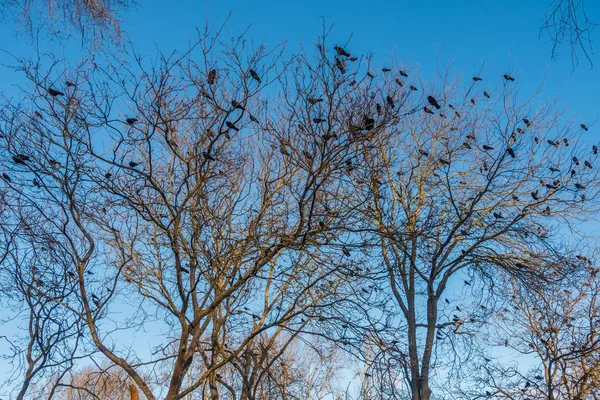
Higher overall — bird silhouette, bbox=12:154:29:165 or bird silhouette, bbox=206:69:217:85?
bird silhouette, bbox=206:69:217:85

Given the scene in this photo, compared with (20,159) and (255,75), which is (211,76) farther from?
(20,159)

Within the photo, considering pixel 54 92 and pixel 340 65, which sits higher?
pixel 340 65

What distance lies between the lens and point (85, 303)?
5.41m

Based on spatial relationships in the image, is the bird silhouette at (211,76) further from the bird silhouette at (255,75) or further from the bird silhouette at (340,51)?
the bird silhouette at (340,51)

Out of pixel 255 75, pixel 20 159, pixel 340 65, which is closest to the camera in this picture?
pixel 340 65

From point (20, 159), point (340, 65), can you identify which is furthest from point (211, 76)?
point (20, 159)

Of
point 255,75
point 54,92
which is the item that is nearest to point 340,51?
point 255,75

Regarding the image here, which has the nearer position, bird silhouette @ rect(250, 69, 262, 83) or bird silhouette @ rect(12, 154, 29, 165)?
bird silhouette @ rect(12, 154, 29, 165)

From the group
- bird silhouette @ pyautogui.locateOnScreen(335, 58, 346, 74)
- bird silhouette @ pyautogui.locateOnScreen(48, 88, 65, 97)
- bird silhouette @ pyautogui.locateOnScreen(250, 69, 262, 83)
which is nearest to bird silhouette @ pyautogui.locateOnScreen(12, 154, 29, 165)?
bird silhouette @ pyautogui.locateOnScreen(48, 88, 65, 97)

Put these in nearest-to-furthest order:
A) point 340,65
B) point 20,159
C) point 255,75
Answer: point 340,65 → point 20,159 → point 255,75

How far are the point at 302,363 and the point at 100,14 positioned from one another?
16700mm

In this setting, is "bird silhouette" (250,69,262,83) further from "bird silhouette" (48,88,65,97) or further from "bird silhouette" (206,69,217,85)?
"bird silhouette" (48,88,65,97)

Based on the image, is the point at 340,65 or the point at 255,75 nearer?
the point at 340,65

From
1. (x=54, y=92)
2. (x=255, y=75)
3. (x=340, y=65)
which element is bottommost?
(x=54, y=92)
